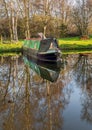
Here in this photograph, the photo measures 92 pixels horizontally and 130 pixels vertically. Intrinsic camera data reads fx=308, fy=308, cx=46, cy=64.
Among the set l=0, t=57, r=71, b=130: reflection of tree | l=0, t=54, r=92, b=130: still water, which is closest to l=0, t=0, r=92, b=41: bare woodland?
l=0, t=54, r=92, b=130: still water

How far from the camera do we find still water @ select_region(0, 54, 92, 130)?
8047mm

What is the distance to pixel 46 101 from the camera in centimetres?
1037

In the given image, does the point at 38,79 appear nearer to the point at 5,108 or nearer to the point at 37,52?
the point at 5,108

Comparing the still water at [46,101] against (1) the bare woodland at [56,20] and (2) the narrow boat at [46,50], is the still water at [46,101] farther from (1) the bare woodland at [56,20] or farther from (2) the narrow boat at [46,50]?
(1) the bare woodland at [56,20]

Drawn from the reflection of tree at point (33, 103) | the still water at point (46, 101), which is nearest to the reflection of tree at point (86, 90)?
the still water at point (46, 101)

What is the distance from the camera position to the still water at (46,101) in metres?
8.05

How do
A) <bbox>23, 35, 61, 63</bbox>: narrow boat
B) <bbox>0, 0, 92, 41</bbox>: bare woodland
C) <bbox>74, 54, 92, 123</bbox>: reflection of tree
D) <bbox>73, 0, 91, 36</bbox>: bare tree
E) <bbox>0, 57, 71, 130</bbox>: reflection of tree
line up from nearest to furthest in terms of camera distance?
<bbox>0, 57, 71, 130</bbox>: reflection of tree, <bbox>74, 54, 92, 123</bbox>: reflection of tree, <bbox>23, 35, 61, 63</bbox>: narrow boat, <bbox>0, 0, 92, 41</bbox>: bare woodland, <bbox>73, 0, 91, 36</bbox>: bare tree

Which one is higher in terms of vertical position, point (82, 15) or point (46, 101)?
point (46, 101)

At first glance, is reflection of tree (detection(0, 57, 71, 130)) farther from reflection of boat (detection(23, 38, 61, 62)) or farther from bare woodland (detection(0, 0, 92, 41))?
bare woodland (detection(0, 0, 92, 41))

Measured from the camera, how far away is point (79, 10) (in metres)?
57.4

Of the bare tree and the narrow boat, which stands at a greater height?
the narrow boat

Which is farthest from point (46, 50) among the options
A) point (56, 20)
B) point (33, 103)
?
point (56, 20)

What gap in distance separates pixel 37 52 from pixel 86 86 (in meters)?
13.1

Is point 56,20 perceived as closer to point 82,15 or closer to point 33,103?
point 82,15
